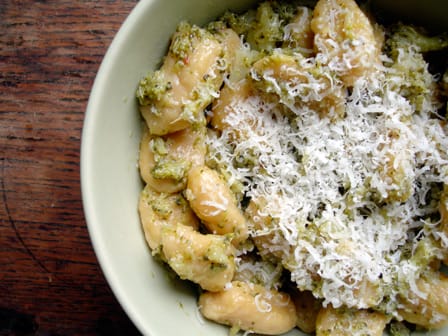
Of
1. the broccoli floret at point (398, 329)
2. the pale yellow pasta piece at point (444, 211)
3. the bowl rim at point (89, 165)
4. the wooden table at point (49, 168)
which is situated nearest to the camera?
the bowl rim at point (89, 165)

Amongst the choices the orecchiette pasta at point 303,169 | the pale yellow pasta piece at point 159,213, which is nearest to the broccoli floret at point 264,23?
the orecchiette pasta at point 303,169

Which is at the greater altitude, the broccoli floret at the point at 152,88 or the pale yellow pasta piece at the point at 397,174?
the broccoli floret at the point at 152,88

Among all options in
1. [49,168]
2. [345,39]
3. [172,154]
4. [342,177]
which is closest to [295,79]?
[345,39]

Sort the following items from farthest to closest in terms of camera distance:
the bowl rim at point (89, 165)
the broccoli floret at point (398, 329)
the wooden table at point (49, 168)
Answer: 1. the wooden table at point (49, 168)
2. the broccoli floret at point (398, 329)
3. the bowl rim at point (89, 165)

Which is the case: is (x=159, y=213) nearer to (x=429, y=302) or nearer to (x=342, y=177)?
(x=342, y=177)

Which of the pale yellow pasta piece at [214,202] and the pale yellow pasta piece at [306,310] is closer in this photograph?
the pale yellow pasta piece at [214,202]

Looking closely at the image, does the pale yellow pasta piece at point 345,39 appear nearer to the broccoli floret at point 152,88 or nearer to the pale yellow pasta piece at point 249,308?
the broccoli floret at point 152,88

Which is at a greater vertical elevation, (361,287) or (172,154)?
(172,154)

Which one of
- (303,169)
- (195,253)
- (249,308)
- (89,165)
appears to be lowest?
(249,308)

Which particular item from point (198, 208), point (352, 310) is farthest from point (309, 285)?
point (198, 208)
